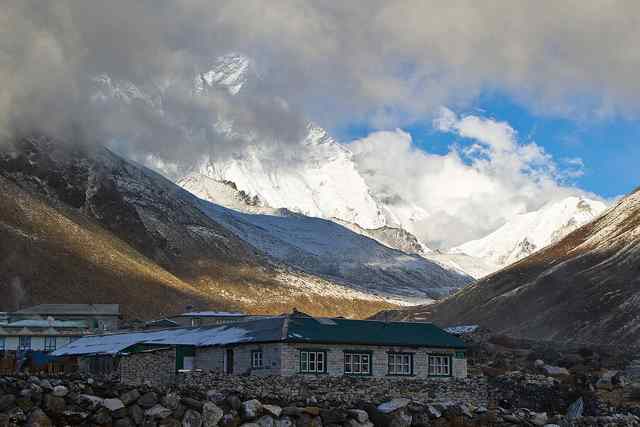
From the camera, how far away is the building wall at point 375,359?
4884cm

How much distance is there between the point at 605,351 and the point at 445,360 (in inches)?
1098

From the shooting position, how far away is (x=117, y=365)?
57312 mm

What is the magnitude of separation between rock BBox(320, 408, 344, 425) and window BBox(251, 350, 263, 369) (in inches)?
747

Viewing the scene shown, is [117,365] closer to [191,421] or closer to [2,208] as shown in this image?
[191,421]

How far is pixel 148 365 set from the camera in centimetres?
5488

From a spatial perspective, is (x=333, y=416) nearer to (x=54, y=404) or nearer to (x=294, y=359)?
(x=54, y=404)

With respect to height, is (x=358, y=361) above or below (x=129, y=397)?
above

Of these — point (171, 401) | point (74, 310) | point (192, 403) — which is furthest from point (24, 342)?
point (192, 403)

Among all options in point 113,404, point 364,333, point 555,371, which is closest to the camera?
point 113,404

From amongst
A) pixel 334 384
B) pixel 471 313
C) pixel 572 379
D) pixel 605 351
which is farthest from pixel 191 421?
pixel 471 313

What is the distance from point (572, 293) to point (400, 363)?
3123 inches

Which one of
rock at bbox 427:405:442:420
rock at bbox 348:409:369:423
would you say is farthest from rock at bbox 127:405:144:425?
rock at bbox 427:405:442:420

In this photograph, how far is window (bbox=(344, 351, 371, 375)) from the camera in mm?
50909

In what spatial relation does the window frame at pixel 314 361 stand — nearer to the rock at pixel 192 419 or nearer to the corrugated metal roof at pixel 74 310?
the rock at pixel 192 419
